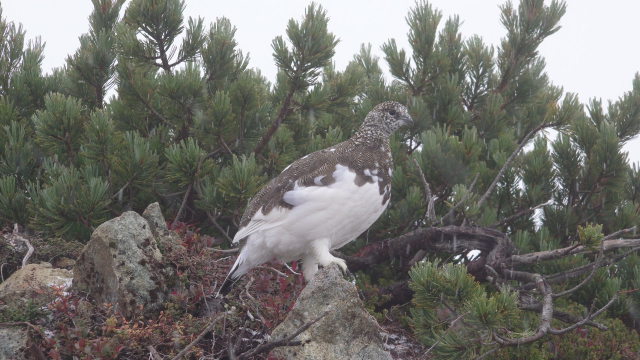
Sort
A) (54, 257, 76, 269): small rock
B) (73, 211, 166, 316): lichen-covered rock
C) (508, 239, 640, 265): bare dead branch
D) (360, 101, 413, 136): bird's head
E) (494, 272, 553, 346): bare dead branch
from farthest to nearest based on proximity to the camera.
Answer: (54, 257, 76, 269): small rock < (360, 101, 413, 136): bird's head < (508, 239, 640, 265): bare dead branch < (73, 211, 166, 316): lichen-covered rock < (494, 272, 553, 346): bare dead branch

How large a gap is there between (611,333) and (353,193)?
1.50 metres

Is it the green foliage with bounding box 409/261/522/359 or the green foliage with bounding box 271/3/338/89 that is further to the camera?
the green foliage with bounding box 271/3/338/89

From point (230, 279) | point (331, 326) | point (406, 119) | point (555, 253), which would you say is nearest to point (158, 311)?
point (230, 279)

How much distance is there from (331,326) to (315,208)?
69cm

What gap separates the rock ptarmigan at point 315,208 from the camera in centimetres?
353

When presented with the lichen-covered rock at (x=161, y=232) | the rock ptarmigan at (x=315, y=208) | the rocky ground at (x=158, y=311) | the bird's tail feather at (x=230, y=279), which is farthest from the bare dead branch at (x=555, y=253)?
the lichen-covered rock at (x=161, y=232)

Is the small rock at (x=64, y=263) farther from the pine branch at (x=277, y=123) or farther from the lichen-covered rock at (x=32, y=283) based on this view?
the pine branch at (x=277, y=123)

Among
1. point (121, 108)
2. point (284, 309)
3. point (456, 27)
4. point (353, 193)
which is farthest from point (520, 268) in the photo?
point (121, 108)

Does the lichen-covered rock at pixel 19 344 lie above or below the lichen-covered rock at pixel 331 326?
below

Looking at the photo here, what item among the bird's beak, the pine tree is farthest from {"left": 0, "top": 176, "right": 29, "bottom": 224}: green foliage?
the bird's beak

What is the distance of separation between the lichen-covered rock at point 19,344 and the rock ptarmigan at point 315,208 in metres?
0.87

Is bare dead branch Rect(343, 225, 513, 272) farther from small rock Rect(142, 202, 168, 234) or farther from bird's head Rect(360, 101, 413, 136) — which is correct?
small rock Rect(142, 202, 168, 234)

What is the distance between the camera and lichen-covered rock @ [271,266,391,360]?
116 inches

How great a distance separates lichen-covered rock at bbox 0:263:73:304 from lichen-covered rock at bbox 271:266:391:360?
41.1 inches
